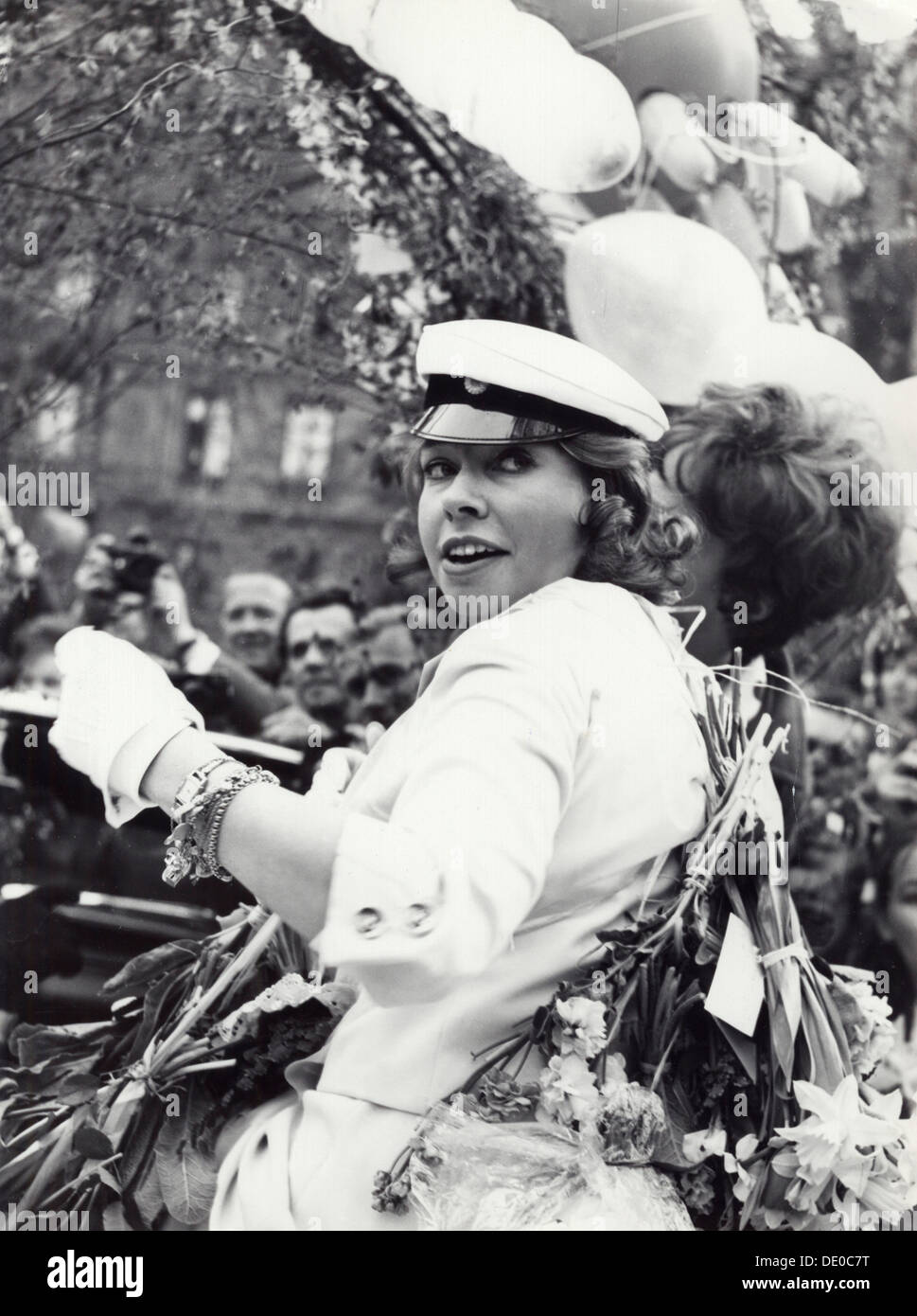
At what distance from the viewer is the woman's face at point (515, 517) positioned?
9.36 feet

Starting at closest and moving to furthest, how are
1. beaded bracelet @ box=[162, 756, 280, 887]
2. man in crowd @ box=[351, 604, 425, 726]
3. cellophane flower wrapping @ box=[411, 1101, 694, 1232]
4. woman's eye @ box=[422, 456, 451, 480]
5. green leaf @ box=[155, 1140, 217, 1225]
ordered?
beaded bracelet @ box=[162, 756, 280, 887], cellophane flower wrapping @ box=[411, 1101, 694, 1232], woman's eye @ box=[422, 456, 451, 480], green leaf @ box=[155, 1140, 217, 1225], man in crowd @ box=[351, 604, 425, 726]

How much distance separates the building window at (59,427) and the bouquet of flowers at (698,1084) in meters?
1.58

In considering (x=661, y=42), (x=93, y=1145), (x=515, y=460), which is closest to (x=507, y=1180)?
(x=93, y=1145)

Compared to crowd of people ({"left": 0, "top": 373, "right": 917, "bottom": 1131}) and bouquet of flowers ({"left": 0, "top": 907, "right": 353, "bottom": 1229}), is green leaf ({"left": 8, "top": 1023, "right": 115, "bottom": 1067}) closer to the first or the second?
bouquet of flowers ({"left": 0, "top": 907, "right": 353, "bottom": 1229})

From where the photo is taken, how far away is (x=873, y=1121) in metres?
3.04

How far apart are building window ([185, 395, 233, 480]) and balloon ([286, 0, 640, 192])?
0.86 m

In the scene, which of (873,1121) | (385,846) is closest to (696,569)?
(873,1121)

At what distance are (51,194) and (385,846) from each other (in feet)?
6.85

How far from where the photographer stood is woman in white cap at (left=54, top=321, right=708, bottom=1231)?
7.23ft

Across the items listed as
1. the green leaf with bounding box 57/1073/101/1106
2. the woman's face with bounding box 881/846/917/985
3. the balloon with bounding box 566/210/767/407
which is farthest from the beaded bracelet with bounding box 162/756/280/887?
the woman's face with bounding box 881/846/917/985

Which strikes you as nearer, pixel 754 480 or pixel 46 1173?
pixel 46 1173

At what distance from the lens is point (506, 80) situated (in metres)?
3.52

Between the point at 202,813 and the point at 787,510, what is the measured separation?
6.07ft
